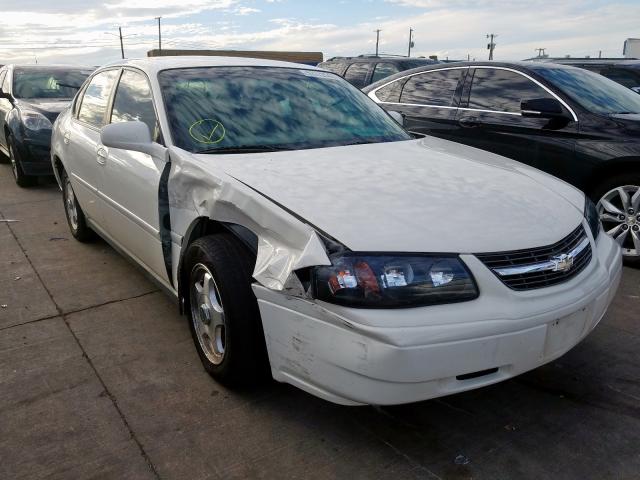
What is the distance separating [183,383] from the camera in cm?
281

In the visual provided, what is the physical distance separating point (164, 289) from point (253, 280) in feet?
3.59

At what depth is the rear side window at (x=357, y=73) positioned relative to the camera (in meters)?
9.67

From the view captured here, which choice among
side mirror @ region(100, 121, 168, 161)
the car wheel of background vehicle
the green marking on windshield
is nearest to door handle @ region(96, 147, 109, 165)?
side mirror @ region(100, 121, 168, 161)

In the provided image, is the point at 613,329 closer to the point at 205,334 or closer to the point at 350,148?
the point at 350,148

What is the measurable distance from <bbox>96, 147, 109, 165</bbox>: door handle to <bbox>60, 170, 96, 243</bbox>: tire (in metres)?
1.02

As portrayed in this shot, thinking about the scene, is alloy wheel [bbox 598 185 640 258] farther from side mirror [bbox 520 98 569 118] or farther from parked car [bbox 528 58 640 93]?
parked car [bbox 528 58 640 93]

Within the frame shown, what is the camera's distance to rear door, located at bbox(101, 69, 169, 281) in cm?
314

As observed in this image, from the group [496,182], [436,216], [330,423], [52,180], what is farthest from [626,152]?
[52,180]

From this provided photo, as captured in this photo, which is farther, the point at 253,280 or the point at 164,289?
the point at 164,289

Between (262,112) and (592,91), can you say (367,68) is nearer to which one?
(592,91)

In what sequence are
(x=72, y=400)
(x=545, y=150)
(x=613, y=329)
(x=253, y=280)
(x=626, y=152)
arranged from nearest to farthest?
(x=253, y=280) → (x=72, y=400) → (x=613, y=329) → (x=626, y=152) → (x=545, y=150)

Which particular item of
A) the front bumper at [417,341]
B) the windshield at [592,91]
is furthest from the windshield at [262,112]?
the windshield at [592,91]

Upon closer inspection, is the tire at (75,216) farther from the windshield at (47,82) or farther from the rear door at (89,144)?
the windshield at (47,82)

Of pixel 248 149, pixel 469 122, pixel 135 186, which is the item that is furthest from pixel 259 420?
pixel 469 122
